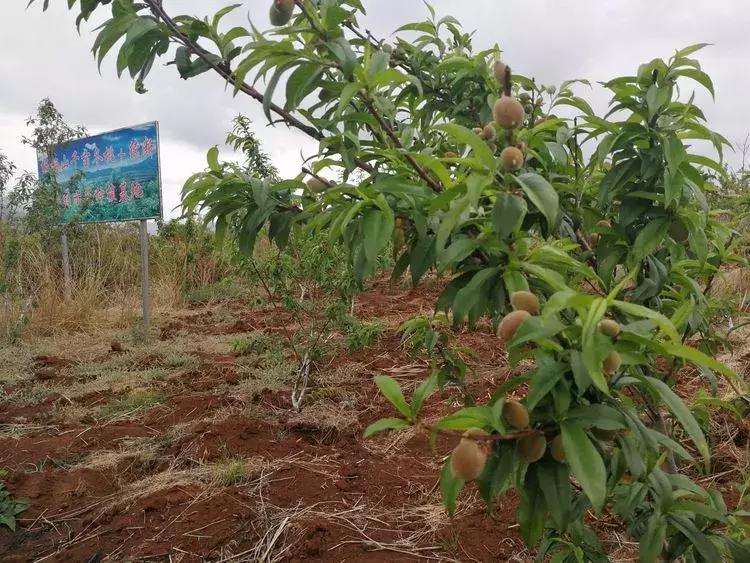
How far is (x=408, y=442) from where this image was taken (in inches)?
115

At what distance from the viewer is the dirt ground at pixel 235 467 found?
2.10m

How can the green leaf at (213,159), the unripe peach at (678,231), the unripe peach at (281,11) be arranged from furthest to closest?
the green leaf at (213,159) → the unripe peach at (678,231) → the unripe peach at (281,11)

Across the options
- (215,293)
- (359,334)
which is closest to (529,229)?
(359,334)

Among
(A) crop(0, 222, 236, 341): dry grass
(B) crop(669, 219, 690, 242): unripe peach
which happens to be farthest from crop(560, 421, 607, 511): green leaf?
(A) crop(0, 222, 236, 341): dry grass

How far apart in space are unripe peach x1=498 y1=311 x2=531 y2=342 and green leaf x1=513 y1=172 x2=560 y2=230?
0.40 feet

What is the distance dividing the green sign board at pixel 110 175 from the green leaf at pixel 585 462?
589 centimetres

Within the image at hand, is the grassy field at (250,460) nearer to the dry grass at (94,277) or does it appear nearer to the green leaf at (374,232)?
the green leaf at (374,232)

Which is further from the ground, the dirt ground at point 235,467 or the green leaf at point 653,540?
the green leaf at point 653,540

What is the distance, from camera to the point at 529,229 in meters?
1.16

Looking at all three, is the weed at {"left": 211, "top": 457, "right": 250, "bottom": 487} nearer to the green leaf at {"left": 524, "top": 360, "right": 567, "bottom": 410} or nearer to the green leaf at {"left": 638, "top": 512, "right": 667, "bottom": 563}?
the green leaf at {"left": 638, "top": 512, "right": 667, "bottom": 563}

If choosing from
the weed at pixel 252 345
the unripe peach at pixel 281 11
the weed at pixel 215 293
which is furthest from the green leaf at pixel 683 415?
the weed at pixel 215 293

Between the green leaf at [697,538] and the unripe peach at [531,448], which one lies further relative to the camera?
the green leaf at [697,538]

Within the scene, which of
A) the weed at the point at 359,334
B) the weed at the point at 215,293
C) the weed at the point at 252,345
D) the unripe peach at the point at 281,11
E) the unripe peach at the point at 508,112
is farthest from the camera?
the weed at the point at 215,293

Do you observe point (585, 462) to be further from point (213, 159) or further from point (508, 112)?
point (213, 159)
